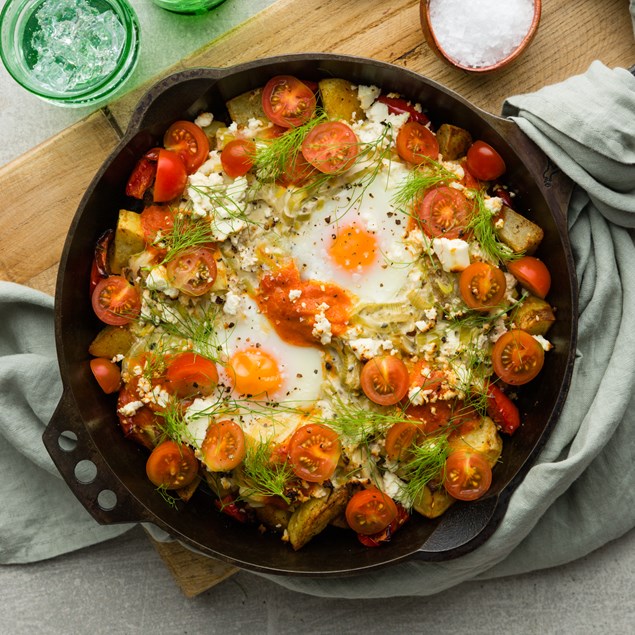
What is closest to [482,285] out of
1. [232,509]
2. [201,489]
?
[232,509]

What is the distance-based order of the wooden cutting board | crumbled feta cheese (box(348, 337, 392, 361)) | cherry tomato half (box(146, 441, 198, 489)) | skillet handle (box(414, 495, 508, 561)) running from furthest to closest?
the wooden cutting board, cherry tomato half (box(146, 441, 198, 489)), crumbled feta cheese (box(348, 337, 392, 361)), skillet handle (box(414, 495, 508, 561))

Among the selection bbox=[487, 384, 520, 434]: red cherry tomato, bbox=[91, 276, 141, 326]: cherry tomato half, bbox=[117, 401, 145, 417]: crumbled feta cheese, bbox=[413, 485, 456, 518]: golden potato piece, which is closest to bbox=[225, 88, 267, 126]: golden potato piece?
bbox=[91, 276, 141, 326]: cherry tomato half

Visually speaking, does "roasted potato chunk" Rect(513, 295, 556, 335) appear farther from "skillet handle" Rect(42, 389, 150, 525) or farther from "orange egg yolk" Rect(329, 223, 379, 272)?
"skillet handle" Rect(42, 389, 150, 525)

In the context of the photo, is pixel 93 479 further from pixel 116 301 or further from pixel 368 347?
pixel 368 347

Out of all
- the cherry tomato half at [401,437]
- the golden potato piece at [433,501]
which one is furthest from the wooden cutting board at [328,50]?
the golden potato piece at [433,501]

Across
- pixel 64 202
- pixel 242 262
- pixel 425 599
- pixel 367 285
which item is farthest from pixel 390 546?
pixel 64 202

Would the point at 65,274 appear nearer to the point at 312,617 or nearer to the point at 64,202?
the point at 64,202

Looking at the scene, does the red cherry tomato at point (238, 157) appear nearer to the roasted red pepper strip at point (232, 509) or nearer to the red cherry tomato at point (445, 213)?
the red cherry tomato at point (445, 213)
